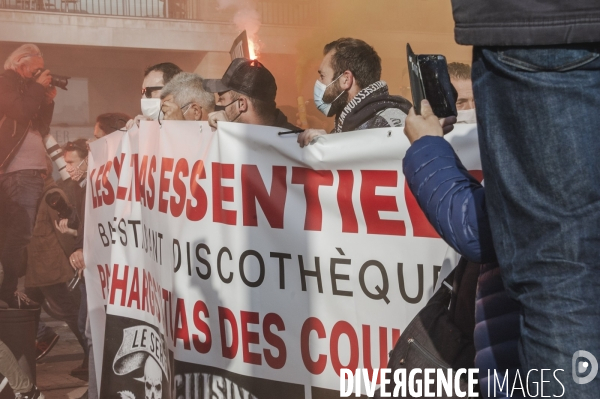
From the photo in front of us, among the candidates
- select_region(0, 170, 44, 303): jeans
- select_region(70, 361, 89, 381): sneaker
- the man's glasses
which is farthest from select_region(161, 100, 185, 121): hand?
select_region(0, 170, 44, 303): jeans

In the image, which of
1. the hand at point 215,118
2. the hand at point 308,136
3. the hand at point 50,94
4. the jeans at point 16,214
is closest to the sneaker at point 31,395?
the jeans at point 16,214

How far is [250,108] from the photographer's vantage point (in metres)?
4.71

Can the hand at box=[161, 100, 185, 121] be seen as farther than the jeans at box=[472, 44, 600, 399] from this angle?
Yes

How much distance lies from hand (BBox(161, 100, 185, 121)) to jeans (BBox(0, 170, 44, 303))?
313 cm

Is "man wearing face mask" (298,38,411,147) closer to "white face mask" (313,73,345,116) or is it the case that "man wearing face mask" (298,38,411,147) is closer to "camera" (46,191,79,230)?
"white face mask" (313,73,345,116)

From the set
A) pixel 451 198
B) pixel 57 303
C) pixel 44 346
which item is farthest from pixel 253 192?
pixel 57 303

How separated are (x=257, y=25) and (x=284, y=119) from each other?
38.9ft

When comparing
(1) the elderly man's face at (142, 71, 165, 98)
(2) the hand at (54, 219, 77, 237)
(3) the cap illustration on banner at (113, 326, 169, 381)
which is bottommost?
(3) the cap illustration on banner at (113, 326, 169, 381)

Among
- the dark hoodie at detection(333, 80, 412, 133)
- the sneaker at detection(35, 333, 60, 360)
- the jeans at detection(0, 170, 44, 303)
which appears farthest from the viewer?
the jeans at detection(0, 170, 44, 303)

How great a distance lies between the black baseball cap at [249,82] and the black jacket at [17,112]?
3.85m

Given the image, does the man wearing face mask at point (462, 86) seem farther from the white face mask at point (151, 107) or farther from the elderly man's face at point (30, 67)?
the elderly man's face at point (30, 67)

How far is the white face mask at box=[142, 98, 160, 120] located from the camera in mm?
5156

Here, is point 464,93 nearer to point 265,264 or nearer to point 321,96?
point 321,96

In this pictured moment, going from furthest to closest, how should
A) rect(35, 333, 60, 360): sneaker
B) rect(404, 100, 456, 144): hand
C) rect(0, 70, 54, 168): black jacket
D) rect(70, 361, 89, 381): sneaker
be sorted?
rect(0, 70, 54, 168): black jacket
rect(35, 333, 60, 360): sneaker
rect(70, 361, 89, 381): sneaker
rect(404, 100, 456, 144): hand
